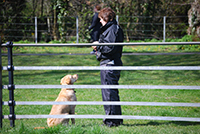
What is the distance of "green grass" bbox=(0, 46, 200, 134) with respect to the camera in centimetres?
398

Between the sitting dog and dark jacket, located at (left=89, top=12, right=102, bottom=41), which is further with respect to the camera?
dark jacket, located at (left=89, top=12, right=102, bottom=41)

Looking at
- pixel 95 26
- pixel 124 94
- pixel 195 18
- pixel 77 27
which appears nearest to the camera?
pixel 124 94

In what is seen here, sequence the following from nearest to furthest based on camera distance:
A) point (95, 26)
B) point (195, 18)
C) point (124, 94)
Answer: point (124, 94)
point (95, 26)
point (195, 18)

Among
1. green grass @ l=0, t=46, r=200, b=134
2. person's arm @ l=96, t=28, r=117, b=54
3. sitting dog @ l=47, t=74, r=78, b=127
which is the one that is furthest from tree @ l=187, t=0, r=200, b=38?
sitting dog @ l=47, t=74, r=78, b=127

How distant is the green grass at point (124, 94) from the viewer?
3978 mm

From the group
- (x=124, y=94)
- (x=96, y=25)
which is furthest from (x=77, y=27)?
(x=124, y=94)

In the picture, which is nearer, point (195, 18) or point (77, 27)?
point (195, 18)

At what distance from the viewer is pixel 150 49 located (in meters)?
13.9

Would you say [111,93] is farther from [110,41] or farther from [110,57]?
[110,41]

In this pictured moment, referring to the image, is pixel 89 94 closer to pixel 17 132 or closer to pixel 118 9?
pixel 17 132

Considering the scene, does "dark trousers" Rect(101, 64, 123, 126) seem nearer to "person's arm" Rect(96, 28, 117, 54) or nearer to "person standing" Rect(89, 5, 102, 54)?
"person's arm" Rect(96, 28, 117, 54)

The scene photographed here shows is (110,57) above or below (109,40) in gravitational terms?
below

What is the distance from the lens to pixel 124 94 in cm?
683

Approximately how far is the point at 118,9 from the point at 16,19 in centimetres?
685
